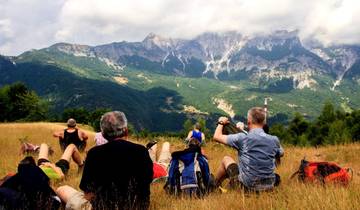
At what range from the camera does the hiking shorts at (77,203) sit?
6175 mm

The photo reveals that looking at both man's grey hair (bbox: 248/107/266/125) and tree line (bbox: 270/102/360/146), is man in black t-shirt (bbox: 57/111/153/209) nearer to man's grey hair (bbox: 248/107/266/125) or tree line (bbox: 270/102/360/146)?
man's grey hair (bbox: 248/107/266/125)

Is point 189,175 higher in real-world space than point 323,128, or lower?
higher

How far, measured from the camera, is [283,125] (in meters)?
94.2

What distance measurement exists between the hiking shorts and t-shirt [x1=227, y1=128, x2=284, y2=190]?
2857 mm

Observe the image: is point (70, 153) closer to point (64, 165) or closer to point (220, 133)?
point (64, 165)

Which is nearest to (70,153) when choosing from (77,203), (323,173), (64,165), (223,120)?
(64,165)

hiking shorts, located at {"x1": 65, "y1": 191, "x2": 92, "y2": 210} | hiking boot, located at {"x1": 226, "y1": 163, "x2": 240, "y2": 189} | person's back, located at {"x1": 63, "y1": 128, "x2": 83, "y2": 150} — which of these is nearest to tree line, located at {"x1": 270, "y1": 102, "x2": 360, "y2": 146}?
person's back, located at {"x1": 63, "y1": 128, "x2": 83, "y2": 150}

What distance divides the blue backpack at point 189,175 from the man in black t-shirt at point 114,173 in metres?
1.70

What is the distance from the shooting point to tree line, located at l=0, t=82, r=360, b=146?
71.3 meters

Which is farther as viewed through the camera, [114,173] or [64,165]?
[64,165]

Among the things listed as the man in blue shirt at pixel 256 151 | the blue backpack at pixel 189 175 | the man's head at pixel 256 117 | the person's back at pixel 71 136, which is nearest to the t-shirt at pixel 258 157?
the man in blue shirt at pixel 256 151

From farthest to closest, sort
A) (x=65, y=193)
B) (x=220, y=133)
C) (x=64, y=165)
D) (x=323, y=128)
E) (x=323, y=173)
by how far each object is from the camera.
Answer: (x=323, y=128) → (x=64, y=165) → (x=323, y=173) → (x=220, y=133) → (x=65, y=193)

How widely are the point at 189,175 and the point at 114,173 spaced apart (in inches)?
85.6

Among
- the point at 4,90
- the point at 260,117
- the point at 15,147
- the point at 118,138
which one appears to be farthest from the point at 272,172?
the point at 4,90
